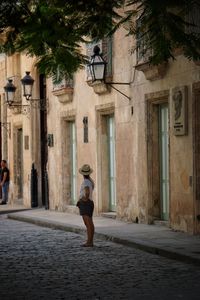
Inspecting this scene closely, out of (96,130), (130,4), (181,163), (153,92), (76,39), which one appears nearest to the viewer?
(130,4)

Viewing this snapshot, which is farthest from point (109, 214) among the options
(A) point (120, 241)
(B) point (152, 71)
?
(A) point (120, 241)

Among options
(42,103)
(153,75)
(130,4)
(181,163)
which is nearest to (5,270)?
(130,4)

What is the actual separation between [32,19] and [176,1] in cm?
197

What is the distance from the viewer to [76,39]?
10.3m

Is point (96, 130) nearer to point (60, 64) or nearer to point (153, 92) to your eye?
point (153, 92)

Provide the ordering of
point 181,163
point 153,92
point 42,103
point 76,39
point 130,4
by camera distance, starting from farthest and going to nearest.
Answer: point 42,103 → point 153,92 → point 181,163 → point 76,39 → point 130,4

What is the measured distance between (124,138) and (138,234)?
13.0 feet

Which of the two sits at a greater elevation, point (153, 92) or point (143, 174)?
point (153, 92)

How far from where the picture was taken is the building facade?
14.7 metres

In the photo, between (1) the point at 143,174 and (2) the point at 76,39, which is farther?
(1) the point at 143,174

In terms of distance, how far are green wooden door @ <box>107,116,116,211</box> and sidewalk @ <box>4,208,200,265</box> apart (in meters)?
0.79

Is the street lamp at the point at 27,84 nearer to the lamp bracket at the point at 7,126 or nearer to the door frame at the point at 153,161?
the lamp bracket at the point at 7,126

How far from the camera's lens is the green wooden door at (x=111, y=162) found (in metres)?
19.3

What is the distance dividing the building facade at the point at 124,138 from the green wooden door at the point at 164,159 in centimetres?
2
